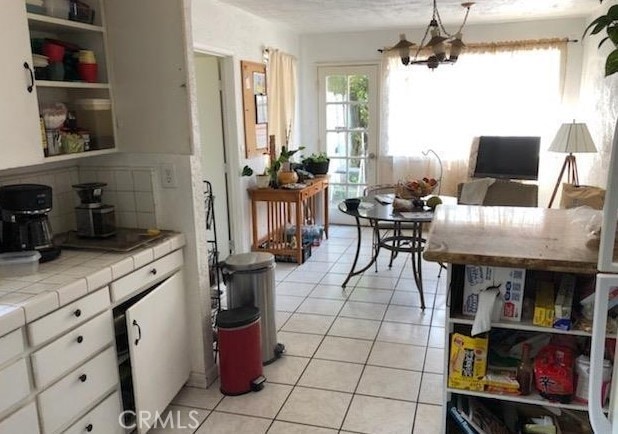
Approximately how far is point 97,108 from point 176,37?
0.57m

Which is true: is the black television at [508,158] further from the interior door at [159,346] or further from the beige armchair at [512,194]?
the interior door at [159,346]

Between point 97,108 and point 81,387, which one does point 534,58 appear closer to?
point 97,108

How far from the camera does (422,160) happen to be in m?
5.93

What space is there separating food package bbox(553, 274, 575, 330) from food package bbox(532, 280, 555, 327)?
17mm

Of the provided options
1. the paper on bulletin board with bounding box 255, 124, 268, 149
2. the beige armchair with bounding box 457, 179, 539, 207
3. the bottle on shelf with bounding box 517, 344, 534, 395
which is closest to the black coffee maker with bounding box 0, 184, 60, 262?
the bottle on shelf with bounding box 517, 344, 534, 395

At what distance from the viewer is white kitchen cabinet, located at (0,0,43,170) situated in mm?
1914

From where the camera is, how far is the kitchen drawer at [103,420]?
6.38 ft

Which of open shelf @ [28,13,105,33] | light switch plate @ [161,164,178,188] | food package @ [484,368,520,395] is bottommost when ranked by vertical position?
food package @ [484,368,520,395]

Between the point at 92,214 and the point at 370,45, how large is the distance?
443 centimetres

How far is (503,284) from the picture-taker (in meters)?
1.96

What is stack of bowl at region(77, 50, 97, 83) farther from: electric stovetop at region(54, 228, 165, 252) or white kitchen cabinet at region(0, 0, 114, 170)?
electric stovetop at region(54, 228, 165, 252)

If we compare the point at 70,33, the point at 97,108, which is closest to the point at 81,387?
the point at 97,108

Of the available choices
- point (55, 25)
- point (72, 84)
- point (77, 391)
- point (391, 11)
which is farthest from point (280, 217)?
point (77, 391)

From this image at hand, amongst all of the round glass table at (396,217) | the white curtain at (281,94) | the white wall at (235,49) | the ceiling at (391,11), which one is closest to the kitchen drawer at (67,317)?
the round glass table at (396,217)
